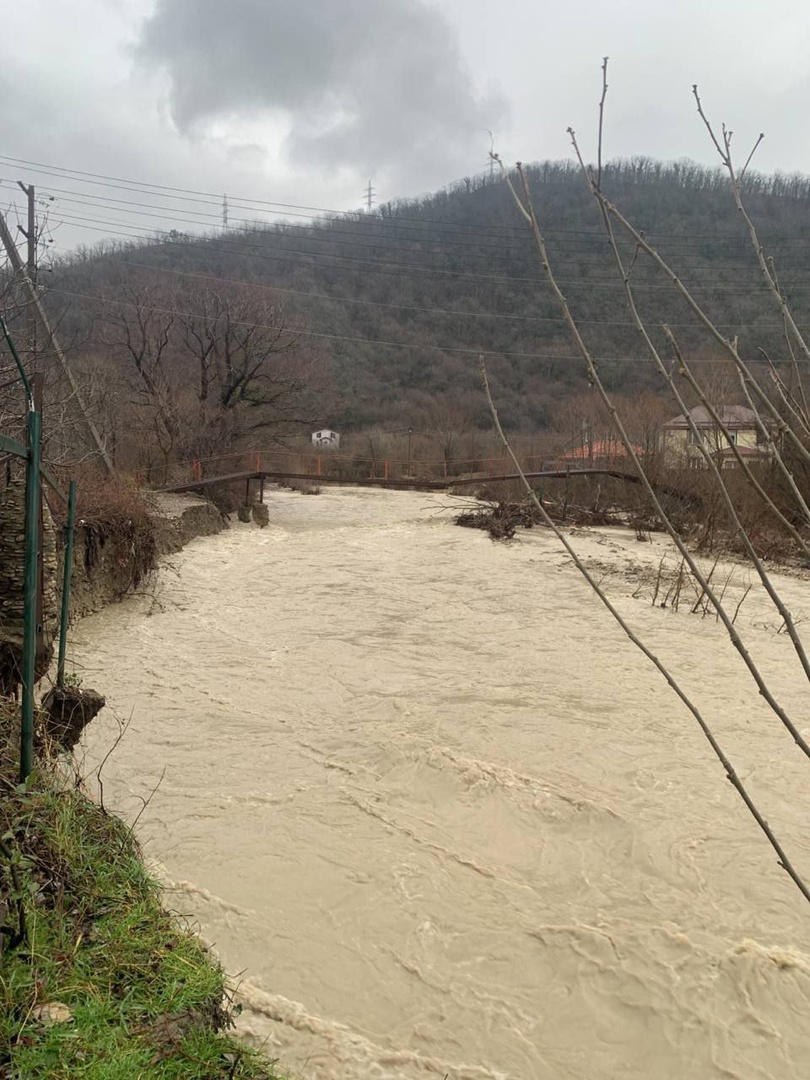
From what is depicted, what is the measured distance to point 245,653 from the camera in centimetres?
876

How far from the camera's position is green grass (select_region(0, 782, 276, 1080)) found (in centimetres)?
214

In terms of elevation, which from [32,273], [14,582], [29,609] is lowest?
[14,582]

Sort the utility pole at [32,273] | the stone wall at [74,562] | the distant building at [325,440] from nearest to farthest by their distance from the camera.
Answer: the stone wall at [74,562] < the utility pole at [32,273] < the distant building at [325,440]

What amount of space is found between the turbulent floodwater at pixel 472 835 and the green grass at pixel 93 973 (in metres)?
0.60

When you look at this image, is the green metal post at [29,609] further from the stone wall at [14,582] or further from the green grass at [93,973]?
the stone wall at [14,582]

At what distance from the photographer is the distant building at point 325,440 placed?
44438 mm

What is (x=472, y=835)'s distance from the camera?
4926 millimetres

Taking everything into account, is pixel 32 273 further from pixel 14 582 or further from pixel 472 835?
pixel 472 835

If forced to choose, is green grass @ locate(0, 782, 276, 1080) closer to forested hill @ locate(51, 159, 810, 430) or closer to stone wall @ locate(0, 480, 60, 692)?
stone wall @ locate(0, 480, 60, 692)

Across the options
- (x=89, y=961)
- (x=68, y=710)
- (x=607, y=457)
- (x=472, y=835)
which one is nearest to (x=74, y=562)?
(x=68, y=710)

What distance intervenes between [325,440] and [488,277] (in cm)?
3037

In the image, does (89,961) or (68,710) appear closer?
(89,961)

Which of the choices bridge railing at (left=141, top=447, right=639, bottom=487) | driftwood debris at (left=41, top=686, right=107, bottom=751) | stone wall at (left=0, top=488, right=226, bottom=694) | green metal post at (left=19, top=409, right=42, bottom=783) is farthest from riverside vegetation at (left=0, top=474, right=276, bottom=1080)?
bridge railing at (left=141, top=447, right=639, bottom=487)

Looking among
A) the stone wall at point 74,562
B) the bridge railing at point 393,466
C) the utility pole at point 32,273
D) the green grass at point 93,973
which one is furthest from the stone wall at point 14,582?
the bridge railing at point 393,466
